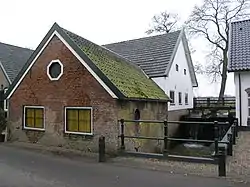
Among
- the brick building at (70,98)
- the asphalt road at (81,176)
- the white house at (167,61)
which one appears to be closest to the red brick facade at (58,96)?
the brick building at (70,98)

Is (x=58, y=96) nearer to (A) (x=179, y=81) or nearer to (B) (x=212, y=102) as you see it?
(A) (x=179, y=81)

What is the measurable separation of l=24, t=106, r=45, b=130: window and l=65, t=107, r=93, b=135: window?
5.92 ft

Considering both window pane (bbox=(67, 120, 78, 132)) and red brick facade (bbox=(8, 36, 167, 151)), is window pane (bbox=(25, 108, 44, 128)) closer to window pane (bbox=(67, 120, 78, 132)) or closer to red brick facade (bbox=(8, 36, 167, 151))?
red brick facade (bbox=(8, 36, 167, 151))

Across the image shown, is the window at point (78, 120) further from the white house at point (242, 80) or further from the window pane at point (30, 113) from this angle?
the white house at point (242, 80)

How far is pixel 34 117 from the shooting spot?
1616 cm

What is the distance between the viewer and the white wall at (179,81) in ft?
71.8

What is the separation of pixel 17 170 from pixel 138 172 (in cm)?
374

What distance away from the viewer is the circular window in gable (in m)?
15.2

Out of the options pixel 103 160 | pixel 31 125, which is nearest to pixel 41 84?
pixel 31 125

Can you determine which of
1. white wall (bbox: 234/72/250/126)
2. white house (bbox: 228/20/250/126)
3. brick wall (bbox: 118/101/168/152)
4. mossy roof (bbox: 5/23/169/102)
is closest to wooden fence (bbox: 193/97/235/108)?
white house (bbox: 228/20/250/126)

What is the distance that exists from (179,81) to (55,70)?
13.1 metres

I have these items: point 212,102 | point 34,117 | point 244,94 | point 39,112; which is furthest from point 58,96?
point 212,102

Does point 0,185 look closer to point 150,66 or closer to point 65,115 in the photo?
point 65,115

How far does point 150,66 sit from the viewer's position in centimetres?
2294
